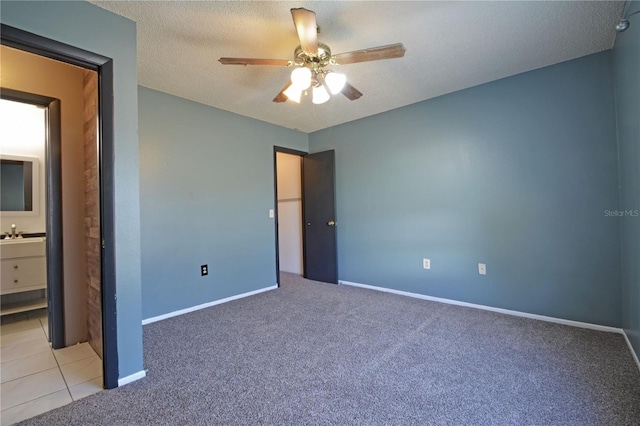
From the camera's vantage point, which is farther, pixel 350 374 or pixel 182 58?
pixel 182 58

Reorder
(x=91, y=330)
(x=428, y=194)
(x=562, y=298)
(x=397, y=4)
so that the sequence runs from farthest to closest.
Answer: (x=428, y=194) < (x=562, y=298) < (x=91, y=330) < (x=397, y=4)

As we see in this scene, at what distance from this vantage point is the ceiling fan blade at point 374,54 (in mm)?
1618

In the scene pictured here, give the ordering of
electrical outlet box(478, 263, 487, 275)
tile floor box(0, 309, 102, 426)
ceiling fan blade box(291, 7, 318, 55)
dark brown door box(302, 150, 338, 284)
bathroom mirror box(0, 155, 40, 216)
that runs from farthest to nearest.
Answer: dark brown door box(302, 150, 338, 284) < bathroom mirror box(0, 155, 40, 216) < electrical outlet box(478, 263, 487, 275) < tile floor box(0, 309, 102, 426) < ceiling fan blade box(291, 7, 318, 55)

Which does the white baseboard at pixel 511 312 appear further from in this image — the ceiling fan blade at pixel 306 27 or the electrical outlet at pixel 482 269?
the ceiling fan blade at pixel 306 27

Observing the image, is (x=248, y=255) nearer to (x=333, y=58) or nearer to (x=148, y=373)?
(x=148, y=373)

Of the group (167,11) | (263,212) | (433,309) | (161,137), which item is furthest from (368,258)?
(167,11)

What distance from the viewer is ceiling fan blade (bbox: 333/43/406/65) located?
162 cm

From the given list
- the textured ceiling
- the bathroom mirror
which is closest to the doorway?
the textured ceiling

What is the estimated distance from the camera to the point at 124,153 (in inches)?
67.0

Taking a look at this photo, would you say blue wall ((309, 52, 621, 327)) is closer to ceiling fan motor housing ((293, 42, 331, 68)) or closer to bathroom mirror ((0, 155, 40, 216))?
ceiling fan motor housing ((293, 42, 331, 68))

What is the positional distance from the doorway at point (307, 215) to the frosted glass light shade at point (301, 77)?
216cm

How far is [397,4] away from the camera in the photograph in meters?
1.68

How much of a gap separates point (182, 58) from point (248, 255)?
231 cm

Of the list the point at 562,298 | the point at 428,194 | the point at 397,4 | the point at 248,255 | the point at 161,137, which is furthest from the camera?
the point at 248,255
